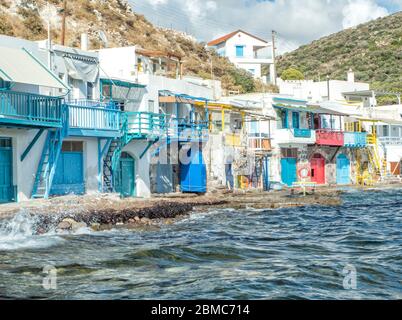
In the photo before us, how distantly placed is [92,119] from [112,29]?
35.7 meters

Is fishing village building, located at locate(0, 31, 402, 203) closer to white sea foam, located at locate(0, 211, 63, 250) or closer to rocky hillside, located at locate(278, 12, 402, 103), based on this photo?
white sea foam, located at locate(0, 211, 63, 250)

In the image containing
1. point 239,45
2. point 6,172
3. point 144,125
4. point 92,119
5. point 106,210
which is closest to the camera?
point 106,210

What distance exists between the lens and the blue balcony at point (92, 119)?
27.5 metres

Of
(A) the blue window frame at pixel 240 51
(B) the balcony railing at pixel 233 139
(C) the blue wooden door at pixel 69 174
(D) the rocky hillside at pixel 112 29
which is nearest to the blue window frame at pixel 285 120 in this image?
(B) the balcony railing at pixel 233 139

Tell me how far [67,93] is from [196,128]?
11.6 m

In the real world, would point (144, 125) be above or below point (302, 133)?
below

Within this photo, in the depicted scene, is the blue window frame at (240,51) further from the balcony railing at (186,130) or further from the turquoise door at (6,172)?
the turquoise door at (6,172)

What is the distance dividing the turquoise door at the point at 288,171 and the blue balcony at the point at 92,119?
69.3 ft

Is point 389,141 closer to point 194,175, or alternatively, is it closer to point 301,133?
point 301,133

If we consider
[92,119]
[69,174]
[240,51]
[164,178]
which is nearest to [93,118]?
[92,119]

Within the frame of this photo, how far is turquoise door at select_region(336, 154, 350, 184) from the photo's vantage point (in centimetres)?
5612

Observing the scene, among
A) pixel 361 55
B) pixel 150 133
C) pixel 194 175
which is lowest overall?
pixel 194 175

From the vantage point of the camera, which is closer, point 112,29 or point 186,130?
point 186,130

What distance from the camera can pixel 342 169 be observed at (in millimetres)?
56688
